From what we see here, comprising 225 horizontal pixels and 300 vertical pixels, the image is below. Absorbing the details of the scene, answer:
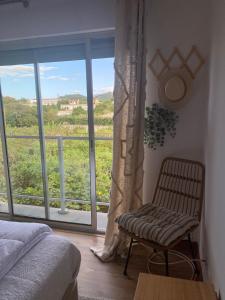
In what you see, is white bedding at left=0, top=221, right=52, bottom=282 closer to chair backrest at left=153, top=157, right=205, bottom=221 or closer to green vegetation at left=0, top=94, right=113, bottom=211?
chair backrest at left=153, top=157, right=205, bottom=221

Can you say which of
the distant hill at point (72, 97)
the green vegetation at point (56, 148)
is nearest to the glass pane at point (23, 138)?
the green vegetation at point (56, 148)

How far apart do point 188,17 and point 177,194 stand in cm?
158

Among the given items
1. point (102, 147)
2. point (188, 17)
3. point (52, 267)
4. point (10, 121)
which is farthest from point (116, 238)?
point (188, 17)

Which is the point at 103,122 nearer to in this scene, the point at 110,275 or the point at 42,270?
the point at 110,275

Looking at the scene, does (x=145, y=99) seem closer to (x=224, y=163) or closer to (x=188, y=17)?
(x=188, y=17)

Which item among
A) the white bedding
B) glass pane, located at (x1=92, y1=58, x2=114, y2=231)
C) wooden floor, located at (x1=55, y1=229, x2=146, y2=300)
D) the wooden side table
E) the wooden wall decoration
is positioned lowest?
wooden floor, located at (x1=55, y1=229, x2=146, y2=300)

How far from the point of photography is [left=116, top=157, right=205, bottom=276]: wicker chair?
1.85 metres

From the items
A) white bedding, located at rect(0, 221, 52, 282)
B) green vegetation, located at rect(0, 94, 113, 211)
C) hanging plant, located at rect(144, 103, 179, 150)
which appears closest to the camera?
white bedding, located at rect(0, 221, 52, 282)

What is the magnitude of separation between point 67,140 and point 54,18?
1255 millimetres

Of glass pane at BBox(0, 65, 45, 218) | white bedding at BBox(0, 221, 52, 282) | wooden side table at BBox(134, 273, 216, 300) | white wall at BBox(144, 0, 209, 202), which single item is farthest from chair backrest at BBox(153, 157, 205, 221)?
glass pane at BBox(0, 65, 45, 218)

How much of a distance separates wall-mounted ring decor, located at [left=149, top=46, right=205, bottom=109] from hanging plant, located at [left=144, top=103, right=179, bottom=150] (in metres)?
0.10

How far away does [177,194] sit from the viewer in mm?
2363

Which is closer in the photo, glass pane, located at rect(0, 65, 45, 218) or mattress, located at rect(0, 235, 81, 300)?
mattress, located at rect(0, 235, 81, 300)

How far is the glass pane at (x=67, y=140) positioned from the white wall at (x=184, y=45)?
77 centimetres
